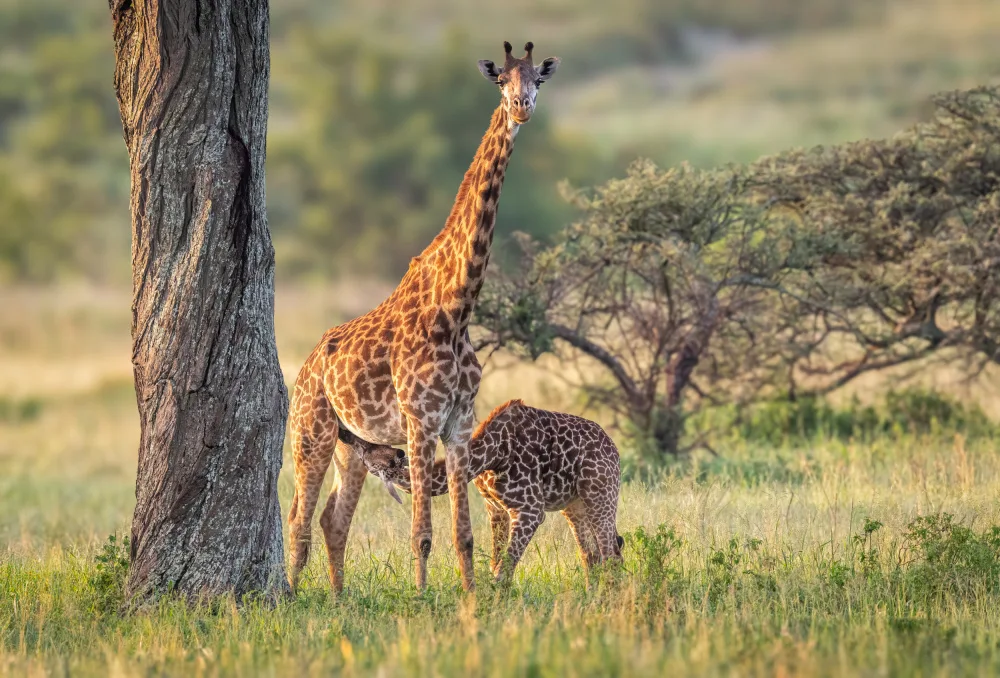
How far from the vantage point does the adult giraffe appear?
7.91 m

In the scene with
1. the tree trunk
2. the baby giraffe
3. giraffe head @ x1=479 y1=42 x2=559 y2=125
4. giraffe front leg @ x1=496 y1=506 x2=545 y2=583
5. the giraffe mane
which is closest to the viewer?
giraffe head @ x1=479 y1=42 x2=559 y2=125

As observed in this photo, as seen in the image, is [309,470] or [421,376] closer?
[421,376]

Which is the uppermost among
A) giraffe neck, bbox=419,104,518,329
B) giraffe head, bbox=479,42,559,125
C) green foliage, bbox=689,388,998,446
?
giraffe head, bbox=479,42,559,125

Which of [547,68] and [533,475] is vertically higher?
[547,68]

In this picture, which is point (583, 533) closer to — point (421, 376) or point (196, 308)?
point (421, 376)

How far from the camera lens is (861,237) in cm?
1475

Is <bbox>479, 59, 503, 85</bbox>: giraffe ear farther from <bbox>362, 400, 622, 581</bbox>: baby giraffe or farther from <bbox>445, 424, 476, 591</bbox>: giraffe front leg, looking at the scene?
<bbox>362, 400, 622, 581</bbox>: baby giraffe

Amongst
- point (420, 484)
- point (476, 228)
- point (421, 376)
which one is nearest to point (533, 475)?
point (420, 484)

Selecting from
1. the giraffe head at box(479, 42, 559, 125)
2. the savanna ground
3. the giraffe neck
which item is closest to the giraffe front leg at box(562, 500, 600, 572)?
the savanna ground

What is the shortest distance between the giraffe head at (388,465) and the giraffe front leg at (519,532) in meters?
0.79

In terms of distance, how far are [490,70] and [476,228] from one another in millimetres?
1046

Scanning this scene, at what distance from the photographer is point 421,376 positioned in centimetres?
792

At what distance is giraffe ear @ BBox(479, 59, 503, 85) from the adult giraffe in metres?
0.01

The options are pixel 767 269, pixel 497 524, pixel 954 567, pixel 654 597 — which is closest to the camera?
pixel 654 597
